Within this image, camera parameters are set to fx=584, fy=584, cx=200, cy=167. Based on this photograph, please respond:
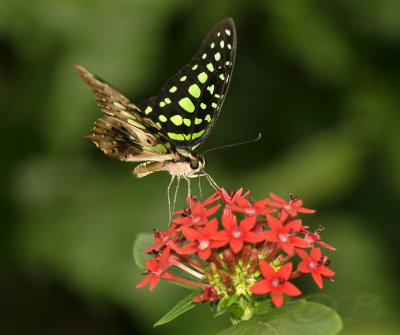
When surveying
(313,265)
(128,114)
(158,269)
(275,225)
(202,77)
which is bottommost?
(158,269)

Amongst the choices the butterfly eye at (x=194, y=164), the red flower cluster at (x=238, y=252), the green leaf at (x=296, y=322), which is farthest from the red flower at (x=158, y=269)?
the butterfly eye at (x=194, y=164)

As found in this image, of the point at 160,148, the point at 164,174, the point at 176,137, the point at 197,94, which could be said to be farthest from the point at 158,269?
the point at 164,174

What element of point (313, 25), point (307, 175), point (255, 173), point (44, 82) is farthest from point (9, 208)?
point (313, 25)

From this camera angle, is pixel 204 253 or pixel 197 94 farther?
pixel 197 94

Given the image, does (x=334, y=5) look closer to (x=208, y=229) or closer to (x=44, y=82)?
(x=44, y=82)

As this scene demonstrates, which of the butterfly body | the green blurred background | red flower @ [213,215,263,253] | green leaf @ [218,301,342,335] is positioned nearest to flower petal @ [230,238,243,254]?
red flower @ [213,215,263,253]

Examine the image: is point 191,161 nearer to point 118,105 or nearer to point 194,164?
point 194,164
